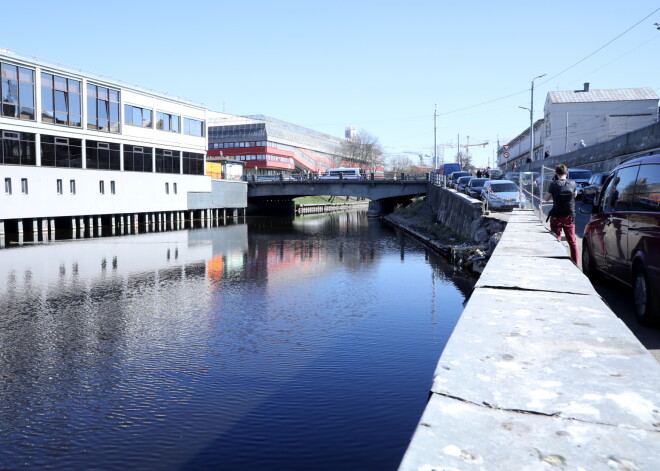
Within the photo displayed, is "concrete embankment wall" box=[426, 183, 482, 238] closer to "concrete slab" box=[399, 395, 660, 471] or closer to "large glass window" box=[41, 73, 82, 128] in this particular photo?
"concrete slab" box=[399, 395, 660, 471]

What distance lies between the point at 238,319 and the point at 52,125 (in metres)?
32.8

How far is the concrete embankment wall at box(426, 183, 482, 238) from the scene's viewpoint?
28.9m

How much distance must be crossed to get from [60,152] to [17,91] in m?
5.22

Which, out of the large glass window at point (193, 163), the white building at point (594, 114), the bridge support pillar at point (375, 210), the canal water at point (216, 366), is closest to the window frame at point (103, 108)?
the large glass window at point (193, 163)

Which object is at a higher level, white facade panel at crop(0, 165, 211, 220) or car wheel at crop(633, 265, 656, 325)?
white facade panel at crop(0, 165, 211, 220)

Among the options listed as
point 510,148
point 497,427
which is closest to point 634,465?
point 497,427

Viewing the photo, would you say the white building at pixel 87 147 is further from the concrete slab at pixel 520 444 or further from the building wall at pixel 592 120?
the building wall at pixel 592 120

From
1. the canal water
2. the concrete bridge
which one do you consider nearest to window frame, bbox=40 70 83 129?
the canal water

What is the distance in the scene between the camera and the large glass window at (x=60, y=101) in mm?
39562

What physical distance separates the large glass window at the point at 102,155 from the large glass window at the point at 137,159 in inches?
45.4

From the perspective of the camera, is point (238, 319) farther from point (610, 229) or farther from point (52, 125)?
point (52, 125)

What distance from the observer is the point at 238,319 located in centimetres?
1372

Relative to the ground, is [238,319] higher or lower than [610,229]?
lower

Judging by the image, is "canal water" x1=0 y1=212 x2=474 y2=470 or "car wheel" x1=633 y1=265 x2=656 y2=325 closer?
"canal water" x1=0 y1=212 x2=474 y2=470
